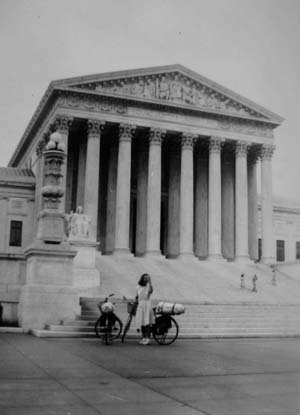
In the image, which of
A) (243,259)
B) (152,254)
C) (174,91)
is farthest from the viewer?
(174,91)

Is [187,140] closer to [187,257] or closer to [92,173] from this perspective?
[92,173]

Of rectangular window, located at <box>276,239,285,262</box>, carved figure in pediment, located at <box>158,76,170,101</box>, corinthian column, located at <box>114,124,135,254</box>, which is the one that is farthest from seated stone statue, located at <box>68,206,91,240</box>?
rectangular window, located at <box>276,239,285,262</box>

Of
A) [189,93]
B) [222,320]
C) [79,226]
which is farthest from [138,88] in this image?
[222,320]

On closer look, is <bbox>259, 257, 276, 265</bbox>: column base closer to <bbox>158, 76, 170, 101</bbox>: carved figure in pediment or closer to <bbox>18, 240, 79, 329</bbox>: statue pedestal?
<bbox>158, 76, 170, 101</bbox>: carved figure in pediment

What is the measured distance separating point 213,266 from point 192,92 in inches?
627

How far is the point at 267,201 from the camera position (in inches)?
2096

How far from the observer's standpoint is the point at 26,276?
2341 centimetres

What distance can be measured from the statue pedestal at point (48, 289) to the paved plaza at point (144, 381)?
515 cm

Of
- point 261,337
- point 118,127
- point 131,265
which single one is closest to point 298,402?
point 261,337

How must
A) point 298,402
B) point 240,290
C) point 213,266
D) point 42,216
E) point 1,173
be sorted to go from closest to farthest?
point 298,402, point 42,216, point 240,290, point 213,266, point 1,173

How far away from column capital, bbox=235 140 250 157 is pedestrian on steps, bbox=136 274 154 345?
3550 centimetres

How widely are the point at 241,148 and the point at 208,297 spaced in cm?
2061

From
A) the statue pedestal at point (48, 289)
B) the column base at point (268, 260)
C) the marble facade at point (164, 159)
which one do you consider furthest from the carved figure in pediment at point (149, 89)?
the statue pedestal at point (48, 289)

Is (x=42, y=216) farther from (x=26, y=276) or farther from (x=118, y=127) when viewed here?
(x=118, y=127)
